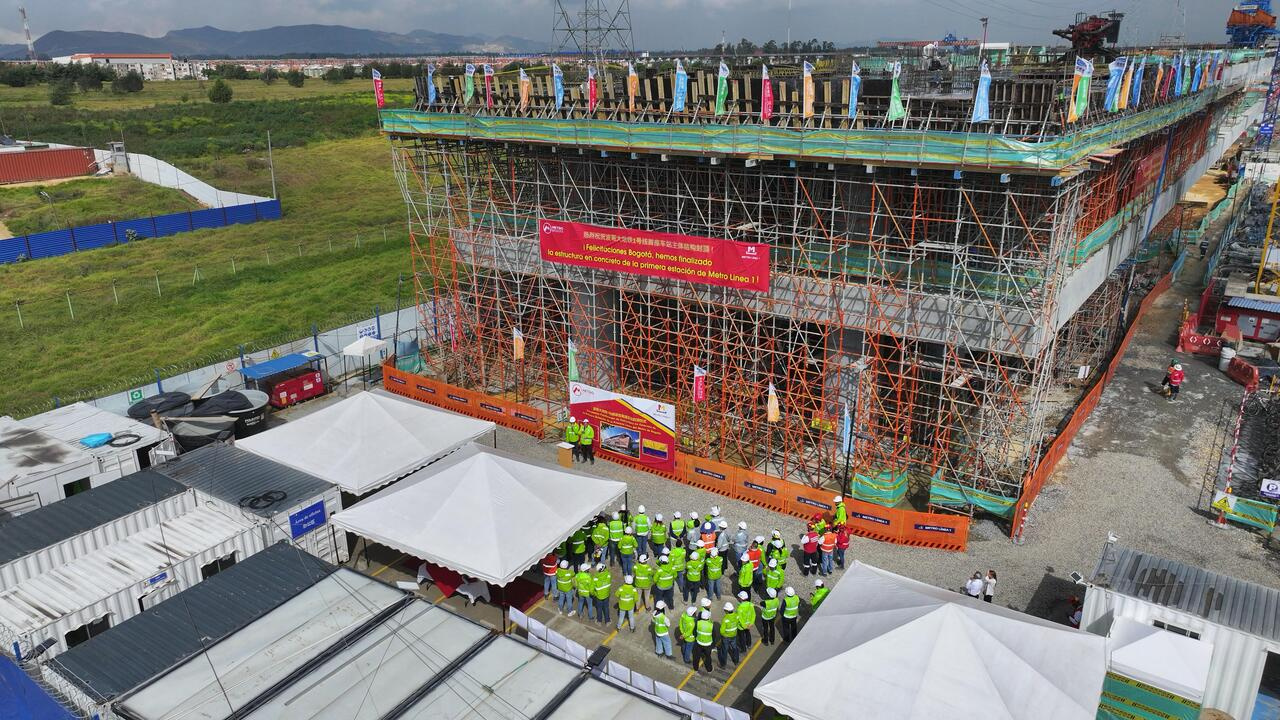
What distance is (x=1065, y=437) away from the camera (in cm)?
2117

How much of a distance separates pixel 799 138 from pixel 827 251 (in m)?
3.89

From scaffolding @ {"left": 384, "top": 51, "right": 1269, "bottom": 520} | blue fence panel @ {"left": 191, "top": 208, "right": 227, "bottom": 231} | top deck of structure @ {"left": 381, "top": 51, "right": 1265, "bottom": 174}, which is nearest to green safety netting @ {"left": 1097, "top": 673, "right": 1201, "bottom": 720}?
scaffolding @ {"left": 384, "top": 51, "right": 1269, "bottom": 520}

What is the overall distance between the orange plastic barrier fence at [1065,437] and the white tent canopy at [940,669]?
241 inches

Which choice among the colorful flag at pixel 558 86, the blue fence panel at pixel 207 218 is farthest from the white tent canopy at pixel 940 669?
the blue fence panel at pixel 207 218

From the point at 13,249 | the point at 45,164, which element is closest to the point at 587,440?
the point at 13,249

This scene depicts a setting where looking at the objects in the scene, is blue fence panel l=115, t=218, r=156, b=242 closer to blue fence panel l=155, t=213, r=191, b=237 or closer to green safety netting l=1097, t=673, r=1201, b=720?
blue fence panel l=155, t=213, r=191, b=237

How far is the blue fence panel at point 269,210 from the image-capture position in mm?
52250

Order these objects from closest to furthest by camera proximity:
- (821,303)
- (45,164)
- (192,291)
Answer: (821,303)
(192,291)
(45,164)

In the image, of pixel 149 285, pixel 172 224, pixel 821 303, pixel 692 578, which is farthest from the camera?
pixel 172 224

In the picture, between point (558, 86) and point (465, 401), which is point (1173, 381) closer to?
point (558, 86)

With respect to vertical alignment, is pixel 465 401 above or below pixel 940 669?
below

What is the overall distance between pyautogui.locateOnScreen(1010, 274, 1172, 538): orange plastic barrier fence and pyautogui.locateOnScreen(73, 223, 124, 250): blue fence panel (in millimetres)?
46905

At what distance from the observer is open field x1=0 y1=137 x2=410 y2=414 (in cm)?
3031

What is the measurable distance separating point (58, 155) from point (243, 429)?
46.8m
